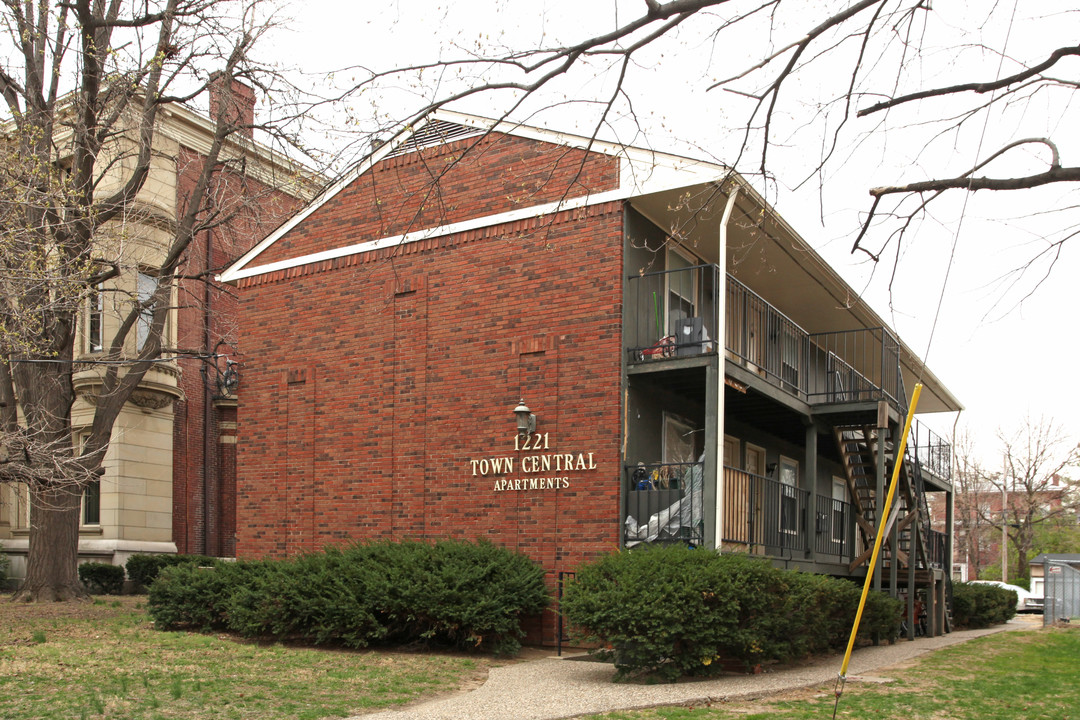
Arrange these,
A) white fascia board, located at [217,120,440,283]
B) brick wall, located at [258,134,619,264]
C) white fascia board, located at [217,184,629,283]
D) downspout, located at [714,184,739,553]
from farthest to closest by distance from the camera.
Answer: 1. white fascia board, located at [217,120,440,283]
2. brick wall, located at [258,134,619,264]
3. white fascia board, located at [217,184,629,283]
4. downspout, located at [714,184,739,553]

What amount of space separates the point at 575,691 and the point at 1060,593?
20275mm

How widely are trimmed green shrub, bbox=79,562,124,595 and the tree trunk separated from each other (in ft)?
13.6

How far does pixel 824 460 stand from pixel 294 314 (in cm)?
1228

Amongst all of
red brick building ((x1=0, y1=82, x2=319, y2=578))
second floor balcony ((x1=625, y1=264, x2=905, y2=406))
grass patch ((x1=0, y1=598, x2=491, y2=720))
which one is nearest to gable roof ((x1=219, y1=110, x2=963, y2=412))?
second floor balcony ((x1=625, y1=264, x2=905, y2=406))

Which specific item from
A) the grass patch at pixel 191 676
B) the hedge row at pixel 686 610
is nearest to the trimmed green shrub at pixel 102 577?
the grass patch at pixel 191 676

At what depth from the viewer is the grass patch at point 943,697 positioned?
8570mm

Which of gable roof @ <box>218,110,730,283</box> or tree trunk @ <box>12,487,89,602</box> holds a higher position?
gable roof @ <box>218,110,730,283</box>

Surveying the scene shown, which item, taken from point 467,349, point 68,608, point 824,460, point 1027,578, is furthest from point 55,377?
point 1027,578

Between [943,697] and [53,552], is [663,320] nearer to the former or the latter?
[943,697]

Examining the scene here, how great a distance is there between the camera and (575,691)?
9758 millimetres

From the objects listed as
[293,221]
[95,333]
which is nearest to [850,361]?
[293,221]

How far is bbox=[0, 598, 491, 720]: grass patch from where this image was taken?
8.30 m

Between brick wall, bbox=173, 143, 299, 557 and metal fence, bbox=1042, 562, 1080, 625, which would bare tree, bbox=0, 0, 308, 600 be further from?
metal fence, bbox=1042, 562, 1080, 625

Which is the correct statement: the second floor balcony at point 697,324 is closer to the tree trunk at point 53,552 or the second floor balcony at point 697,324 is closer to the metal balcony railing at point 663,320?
the metal balcony railing at point 663,320
